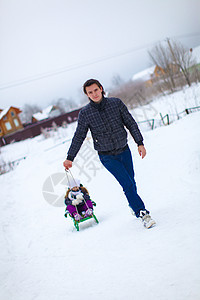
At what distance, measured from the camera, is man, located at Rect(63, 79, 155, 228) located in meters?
3.00

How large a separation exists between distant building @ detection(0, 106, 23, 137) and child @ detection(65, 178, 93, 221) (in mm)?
38348

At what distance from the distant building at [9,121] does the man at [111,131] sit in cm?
3956

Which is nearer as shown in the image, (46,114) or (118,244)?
(118,244)

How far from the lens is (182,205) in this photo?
3.35m

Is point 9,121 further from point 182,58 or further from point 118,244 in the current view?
point 118,244

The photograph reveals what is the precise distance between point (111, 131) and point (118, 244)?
141cm

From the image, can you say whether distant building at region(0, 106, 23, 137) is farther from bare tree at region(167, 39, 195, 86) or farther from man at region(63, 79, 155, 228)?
man at region(63, 79, 155, 228)

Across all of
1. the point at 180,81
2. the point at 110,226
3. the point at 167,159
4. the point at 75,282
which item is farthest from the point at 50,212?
the point at 180,81

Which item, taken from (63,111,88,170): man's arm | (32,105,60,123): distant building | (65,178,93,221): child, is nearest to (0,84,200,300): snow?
(65,178,93,221): child

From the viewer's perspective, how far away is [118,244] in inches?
117

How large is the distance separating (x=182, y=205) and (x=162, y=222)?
1.59 feet

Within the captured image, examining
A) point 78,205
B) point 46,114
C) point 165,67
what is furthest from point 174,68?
point 46,114

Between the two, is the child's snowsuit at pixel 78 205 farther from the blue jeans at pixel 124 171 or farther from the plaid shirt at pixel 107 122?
the plaid shirt at pixel 107 122

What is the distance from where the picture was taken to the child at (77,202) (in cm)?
425
